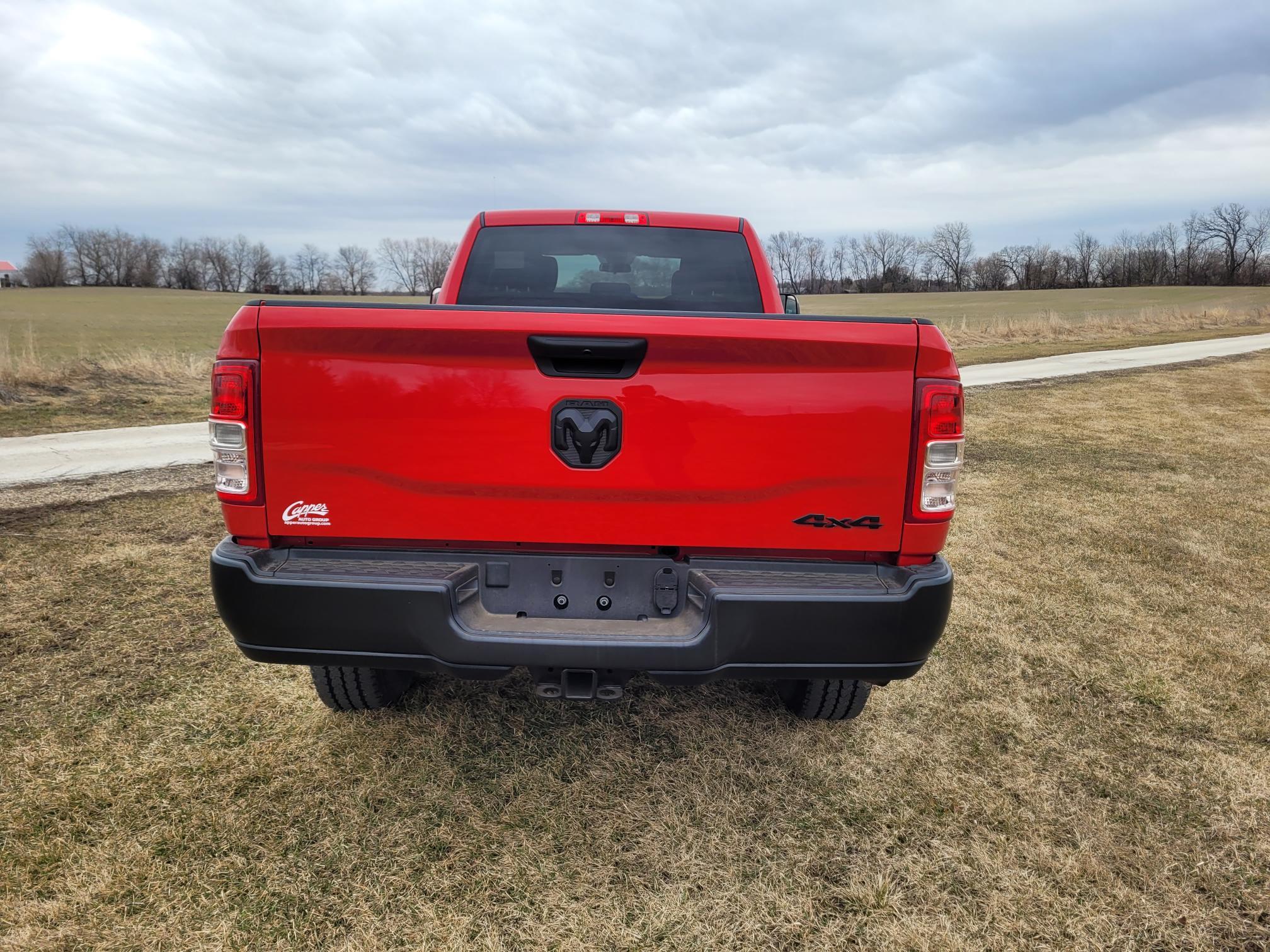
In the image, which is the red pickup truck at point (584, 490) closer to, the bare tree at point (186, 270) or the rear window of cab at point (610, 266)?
the rear window of cab at point (610, 266)

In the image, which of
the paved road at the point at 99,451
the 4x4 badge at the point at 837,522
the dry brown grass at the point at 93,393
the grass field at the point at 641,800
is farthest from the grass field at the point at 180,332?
the 4x4 badge at the point at 837,522

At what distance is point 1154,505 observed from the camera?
6590 millimetres

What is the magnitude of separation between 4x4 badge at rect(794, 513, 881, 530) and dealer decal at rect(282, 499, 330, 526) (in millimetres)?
1336

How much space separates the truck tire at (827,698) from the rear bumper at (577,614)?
2.31 ft

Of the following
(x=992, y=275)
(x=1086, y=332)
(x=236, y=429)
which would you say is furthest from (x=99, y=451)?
(x=992, y=275)

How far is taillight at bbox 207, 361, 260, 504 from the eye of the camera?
210cm

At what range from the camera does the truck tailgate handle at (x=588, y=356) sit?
2055 mm

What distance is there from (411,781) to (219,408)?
56.9 inches

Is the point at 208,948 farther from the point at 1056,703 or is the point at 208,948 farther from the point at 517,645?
the point at 1056,703

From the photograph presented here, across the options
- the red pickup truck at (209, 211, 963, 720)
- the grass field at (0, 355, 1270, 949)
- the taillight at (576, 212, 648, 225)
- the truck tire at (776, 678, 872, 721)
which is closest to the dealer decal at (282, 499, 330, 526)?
the red pickup truck at (209, 211, 963, 720)

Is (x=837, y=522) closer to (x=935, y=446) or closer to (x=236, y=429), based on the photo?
(x=935, y=446)

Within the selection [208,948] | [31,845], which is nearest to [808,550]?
[208,948]

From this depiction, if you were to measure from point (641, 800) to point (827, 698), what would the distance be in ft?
2.79

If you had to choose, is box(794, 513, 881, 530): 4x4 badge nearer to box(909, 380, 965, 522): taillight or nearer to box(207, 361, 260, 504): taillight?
box(909, 380, 965, 522): taillight
